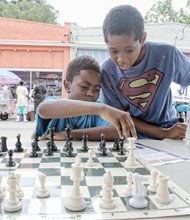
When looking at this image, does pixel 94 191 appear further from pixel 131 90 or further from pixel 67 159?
pixel 131 90

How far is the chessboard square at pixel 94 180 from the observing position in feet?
2.58

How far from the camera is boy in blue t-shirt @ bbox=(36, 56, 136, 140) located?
4.51 feet

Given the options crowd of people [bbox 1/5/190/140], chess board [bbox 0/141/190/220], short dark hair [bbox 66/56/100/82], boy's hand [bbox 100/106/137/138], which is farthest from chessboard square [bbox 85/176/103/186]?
short dark hair [bbox 66/56/100/82]

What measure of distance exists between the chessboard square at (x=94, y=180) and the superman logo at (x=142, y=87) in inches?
26.8

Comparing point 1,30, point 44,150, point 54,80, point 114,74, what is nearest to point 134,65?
point 114,74

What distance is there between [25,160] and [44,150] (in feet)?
0.52

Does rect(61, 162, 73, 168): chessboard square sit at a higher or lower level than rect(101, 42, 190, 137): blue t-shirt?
lower

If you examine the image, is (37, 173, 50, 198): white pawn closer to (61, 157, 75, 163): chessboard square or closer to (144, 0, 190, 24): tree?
(61, 157, 75, 163): chessboard square

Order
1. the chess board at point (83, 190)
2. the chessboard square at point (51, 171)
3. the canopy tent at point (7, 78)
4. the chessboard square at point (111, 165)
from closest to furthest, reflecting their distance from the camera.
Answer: the chess board at point (83, 190)
the chessboard square at point (51, 171)
the chessboard square at point (111, 165)
the canopy tent at point (7, 78)

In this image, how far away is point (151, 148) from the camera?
1.26 meters

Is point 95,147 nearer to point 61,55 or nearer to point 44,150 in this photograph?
point 44,150

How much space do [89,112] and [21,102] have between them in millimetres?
5227

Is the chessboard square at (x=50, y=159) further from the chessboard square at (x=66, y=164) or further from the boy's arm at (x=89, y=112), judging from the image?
the boy's arm at (x=89, y=112)

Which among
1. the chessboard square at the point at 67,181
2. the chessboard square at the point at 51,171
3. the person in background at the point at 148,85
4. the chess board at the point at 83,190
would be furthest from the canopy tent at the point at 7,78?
the chessboard square at the point at 67,181
